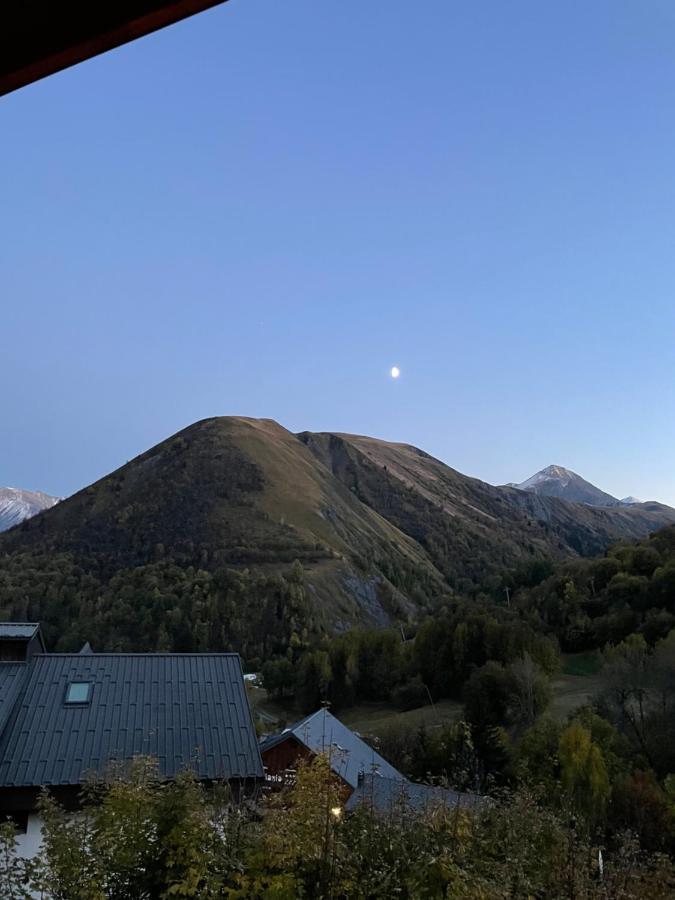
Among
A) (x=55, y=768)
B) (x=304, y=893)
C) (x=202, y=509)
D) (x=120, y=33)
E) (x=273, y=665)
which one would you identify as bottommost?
(x=273, y=665)

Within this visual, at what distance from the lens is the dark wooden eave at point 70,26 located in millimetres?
1638

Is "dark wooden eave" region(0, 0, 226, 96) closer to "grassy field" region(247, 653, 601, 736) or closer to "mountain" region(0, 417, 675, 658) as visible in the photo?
"grassy field" region(247, 653, 601, 736)

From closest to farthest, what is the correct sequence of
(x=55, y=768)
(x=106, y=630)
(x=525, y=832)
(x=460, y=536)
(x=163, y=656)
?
(x=525, y=832) < (x=55, y=768) < (x=163, y=656) < (x=106, y=630) < (x=460, y=536)

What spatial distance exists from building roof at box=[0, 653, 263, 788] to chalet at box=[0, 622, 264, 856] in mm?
25

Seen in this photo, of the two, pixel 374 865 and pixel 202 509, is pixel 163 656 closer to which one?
pixel 374 865

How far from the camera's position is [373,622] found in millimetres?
113812

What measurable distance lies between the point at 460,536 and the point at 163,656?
18095 centimetres

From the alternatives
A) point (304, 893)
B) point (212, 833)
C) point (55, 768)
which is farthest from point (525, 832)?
point (55, 768)

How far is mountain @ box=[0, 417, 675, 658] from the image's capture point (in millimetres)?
96188

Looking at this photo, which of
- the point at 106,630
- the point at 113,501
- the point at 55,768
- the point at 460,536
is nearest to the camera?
the point at 55,768

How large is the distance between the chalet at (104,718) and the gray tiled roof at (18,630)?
3 cm

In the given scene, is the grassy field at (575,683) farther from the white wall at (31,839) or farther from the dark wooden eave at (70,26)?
the dark wooden eave at (70,26)

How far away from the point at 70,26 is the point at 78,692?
711 inches

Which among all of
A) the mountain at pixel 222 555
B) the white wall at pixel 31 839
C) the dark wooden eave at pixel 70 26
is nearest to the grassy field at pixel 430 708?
the mountain at pixel 222 555
